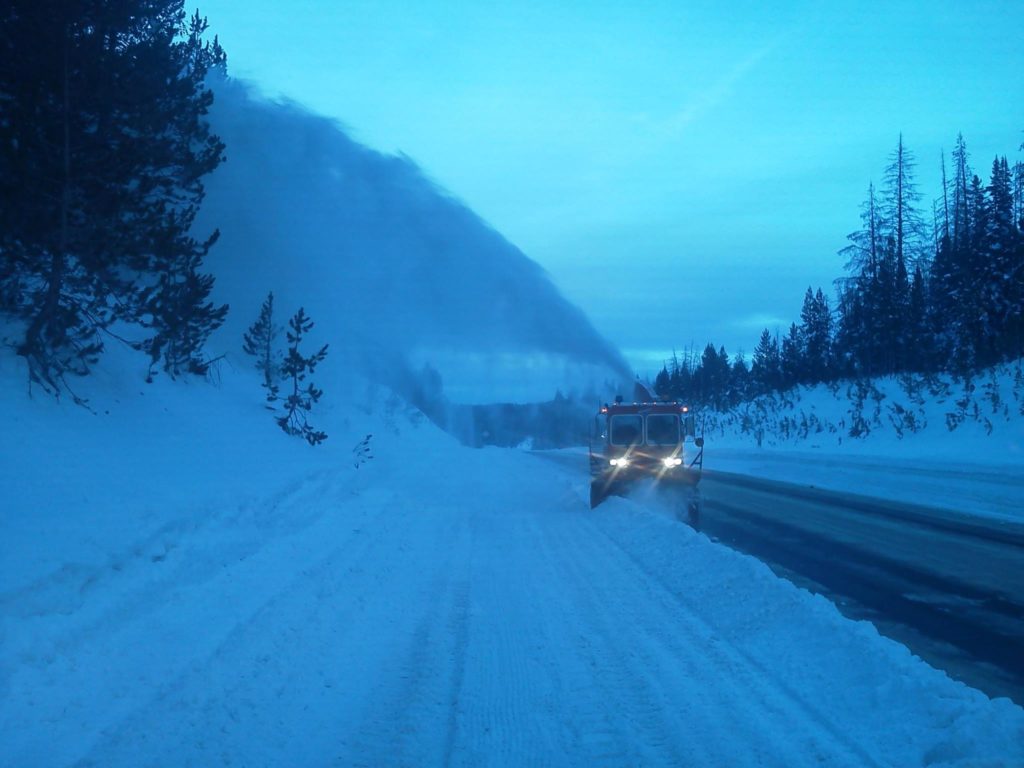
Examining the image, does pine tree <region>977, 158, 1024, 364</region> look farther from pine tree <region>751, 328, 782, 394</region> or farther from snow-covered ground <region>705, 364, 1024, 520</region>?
pine tree <region>751, 328, 782, 394</region>

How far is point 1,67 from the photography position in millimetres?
13594

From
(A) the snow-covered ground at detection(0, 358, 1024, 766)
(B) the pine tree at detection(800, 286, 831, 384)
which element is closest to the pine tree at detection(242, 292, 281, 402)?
(A) the snow-covered ground at detection(0, 358, 1024, 766)

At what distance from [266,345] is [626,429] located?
51.8 feet

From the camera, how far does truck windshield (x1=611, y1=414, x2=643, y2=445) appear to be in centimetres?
1812

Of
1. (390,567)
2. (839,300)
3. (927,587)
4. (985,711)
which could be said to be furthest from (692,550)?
(839,300)

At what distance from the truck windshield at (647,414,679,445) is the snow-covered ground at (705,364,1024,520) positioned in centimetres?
667

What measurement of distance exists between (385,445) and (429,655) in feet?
100

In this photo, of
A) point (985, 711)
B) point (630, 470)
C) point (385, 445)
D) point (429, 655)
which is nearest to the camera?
point (985, 711)

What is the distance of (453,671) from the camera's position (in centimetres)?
680

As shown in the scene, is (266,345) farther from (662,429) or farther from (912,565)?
(912,565)

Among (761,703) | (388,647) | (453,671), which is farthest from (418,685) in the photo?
(761,703)

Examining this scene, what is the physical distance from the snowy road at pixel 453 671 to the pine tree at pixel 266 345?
16397 mm

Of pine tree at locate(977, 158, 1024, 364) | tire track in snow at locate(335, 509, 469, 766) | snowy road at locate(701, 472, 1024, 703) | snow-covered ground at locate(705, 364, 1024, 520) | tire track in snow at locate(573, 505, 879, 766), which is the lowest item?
tire track in snow at locate(335, 509, 469, 766)

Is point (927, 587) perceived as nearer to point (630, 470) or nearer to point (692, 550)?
point (692, 550)
